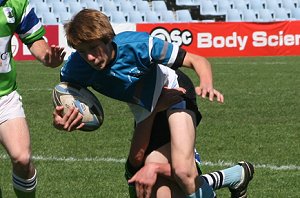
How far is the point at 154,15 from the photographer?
29797 millimetres

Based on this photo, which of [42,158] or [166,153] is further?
[42,158]

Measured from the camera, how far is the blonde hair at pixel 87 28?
5.11 metres

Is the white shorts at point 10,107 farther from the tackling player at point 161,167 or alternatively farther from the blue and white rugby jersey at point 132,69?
the tackling player at point 161,167

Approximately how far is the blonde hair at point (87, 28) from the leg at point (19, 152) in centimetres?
86

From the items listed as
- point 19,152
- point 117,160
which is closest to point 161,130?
point 19,152

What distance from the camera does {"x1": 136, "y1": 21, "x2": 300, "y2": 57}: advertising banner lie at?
25.1 m

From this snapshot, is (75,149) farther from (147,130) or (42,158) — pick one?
(147,130)

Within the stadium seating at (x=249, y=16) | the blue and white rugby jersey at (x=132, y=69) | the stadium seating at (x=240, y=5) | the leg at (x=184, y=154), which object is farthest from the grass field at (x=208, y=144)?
the stadium seating at (x=240, y=5)

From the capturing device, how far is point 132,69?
538cm

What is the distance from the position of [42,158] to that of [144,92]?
3006 millimetres

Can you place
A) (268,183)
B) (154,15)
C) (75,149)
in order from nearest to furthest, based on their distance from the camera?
(268,183) → (75,149) → (154,15)

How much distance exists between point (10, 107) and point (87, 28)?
39.9 inches

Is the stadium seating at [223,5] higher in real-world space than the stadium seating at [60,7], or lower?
lower

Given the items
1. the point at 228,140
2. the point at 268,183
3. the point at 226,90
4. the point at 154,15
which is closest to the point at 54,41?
the point at 154,15
